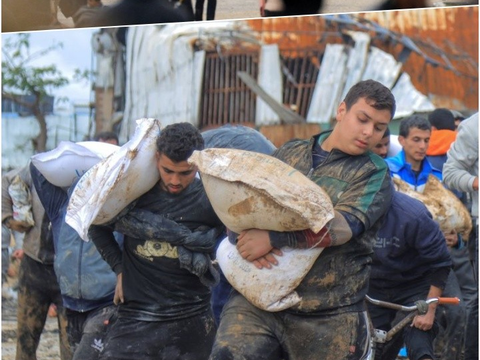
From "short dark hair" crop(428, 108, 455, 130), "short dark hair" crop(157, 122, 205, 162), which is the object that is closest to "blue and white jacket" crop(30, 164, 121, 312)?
"short dark hair" crop(157, 122, 205, 162)

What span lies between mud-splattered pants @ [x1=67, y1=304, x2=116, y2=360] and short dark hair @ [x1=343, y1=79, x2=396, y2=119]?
6.33ft

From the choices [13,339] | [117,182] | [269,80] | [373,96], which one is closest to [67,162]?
[117,182]

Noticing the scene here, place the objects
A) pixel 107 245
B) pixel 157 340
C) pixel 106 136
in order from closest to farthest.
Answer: pixel 157 340 < pixel 107 245 < pixel 106 136

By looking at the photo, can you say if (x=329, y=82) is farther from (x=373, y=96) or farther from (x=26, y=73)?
(x=373, y=96)

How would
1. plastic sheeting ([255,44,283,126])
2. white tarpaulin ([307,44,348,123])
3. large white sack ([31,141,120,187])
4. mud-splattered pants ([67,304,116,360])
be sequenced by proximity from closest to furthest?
mud-splattered pants ([67,304,116,360]), large white sack ([31,141,120,187]), white tarpaulin ([307,44,348,123]), plastic sheeting ([255,44,283,126])

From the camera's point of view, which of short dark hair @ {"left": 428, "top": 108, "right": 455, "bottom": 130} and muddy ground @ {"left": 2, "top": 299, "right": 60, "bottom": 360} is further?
muddy ground @ {"left": 2, "top": 299, "right": 60, "bottom": 360}

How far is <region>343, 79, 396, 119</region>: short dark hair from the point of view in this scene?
455 cm

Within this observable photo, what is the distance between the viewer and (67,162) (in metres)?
6.30

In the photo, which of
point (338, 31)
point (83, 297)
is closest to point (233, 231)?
point (83, 297)

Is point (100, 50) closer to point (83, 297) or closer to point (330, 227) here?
Result: point (83, 297)

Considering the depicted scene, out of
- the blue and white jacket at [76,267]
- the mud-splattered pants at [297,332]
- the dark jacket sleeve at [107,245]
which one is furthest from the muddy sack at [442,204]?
the mud-splattered pants at [297,332]

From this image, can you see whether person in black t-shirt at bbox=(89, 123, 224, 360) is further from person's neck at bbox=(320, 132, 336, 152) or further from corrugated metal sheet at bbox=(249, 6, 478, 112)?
corrugated metal sheet at bbox=(249, 6, 478, 112)

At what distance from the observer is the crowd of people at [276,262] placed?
14.6 feet

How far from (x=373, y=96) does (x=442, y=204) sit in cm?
245
